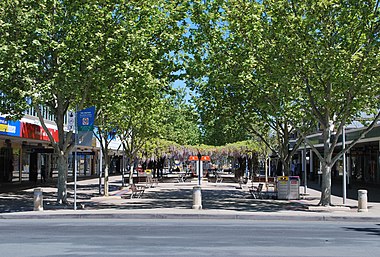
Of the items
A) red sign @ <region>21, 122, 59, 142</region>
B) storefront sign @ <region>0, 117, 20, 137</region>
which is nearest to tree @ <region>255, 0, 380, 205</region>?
storefront sign @ <region>0, 117, 20, 137</region>

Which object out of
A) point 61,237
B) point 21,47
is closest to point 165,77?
point 21,47

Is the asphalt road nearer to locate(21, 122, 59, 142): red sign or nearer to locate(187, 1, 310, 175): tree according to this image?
locate(187, 1, 310, 175): tree

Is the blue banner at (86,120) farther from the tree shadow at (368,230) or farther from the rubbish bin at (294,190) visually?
the rubbish bin at (294,190)

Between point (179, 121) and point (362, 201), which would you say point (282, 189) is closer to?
point (362, 201)

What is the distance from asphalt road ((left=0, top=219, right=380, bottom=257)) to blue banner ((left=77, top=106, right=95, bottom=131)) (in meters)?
3.88

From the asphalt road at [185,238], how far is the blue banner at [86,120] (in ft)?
12.7

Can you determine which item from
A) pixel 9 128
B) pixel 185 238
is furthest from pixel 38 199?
pixel 9 128

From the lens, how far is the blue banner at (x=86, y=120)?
2050cm

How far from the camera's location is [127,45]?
2028 centimetres

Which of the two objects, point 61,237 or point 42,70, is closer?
point 61,237

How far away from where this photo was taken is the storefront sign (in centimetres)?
2853

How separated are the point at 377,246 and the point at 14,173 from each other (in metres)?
35.6

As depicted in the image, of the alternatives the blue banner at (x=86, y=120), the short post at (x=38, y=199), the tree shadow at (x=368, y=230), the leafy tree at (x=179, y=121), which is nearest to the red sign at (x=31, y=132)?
the leafy tree at (x=179, y=121)

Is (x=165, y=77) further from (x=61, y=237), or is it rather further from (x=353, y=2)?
(x=61, y=237)
